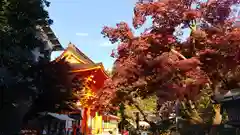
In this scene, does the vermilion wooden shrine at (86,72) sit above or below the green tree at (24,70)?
above

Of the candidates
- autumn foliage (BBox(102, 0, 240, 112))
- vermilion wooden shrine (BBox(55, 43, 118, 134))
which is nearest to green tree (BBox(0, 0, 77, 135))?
autumn foliage (BBox(102, 0, 240, 112))

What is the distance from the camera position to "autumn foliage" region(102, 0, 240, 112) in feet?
39.0

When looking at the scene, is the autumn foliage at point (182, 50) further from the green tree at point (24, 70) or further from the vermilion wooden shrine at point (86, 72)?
the vermilion wooden shrine at point (86, 72)

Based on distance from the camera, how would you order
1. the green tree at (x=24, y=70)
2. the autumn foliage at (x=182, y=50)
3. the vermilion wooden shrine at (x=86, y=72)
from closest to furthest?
the autumn foliage at (x=182, y=50) → the green tree at (x=24, y=70) → the vermilion wooden shrine at (x=86, y=72)

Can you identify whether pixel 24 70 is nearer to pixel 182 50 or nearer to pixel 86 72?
pixel 182 50

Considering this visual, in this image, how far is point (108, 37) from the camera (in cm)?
1426

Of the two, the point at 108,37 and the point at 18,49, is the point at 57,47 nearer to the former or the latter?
the point at 18,49

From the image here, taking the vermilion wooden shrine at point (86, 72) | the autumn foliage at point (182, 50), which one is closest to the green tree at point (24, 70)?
the autumn foliage at point (182, 50)

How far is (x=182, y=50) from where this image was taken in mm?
13438

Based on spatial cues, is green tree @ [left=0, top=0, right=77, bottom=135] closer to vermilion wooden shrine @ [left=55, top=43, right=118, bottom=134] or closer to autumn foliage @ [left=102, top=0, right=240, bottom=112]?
autumn foliage @ [left=102, top=0, right=240, bottom=112]

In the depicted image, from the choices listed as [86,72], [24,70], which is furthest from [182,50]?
[86,72]

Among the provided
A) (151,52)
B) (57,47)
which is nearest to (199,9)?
(151,52)

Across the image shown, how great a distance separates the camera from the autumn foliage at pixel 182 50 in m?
11.9

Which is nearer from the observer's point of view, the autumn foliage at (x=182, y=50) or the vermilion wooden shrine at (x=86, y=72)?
the autumn foliage at (x=182, y=50)
